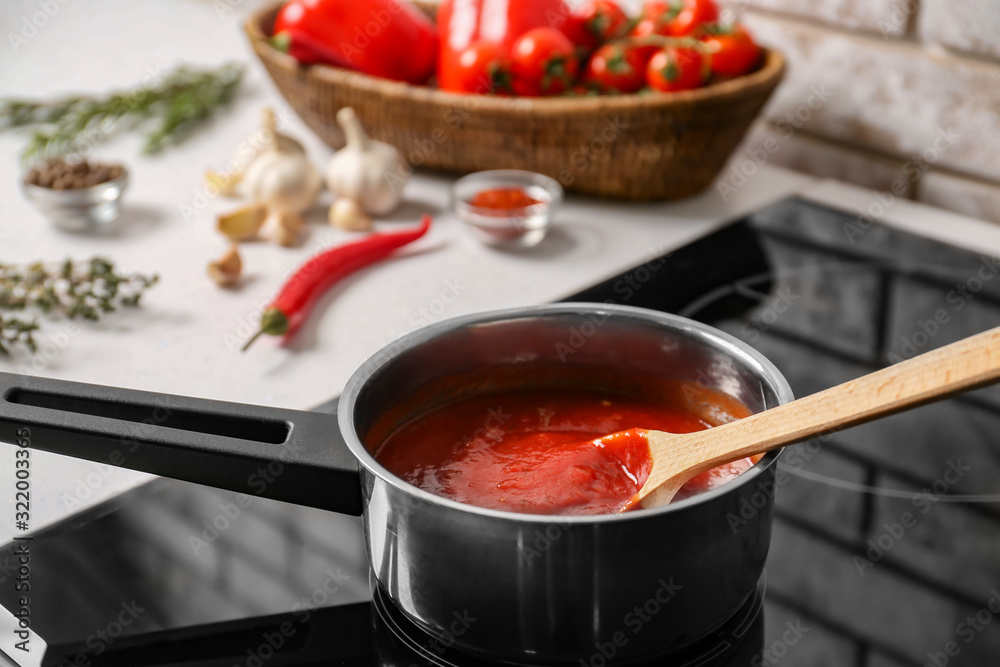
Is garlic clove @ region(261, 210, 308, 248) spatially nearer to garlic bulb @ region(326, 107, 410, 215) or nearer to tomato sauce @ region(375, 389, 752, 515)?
garlic bulb @ region(326, 107, 410, 215)

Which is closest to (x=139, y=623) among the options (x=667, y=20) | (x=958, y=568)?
(x=958, y=568)

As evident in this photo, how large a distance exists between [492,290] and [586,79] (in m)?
0.38

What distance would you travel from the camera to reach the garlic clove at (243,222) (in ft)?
3.86

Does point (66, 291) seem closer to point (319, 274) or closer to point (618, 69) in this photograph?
point (319, 274)

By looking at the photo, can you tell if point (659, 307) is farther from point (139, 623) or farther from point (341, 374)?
point (139, 623)

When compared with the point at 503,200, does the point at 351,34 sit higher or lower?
higher

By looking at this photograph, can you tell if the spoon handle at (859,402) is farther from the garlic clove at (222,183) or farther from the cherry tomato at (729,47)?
the garlic clove at (222,183)

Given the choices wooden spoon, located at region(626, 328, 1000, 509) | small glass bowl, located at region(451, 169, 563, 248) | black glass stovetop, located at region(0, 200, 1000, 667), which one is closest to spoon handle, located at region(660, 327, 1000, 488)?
wooden spoon, located at region(626, 328, 1000, 509)

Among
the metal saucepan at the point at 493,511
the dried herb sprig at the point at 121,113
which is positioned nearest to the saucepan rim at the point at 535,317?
the metal saucepan at the point at 493,511

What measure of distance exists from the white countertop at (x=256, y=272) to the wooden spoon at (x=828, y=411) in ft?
1.31

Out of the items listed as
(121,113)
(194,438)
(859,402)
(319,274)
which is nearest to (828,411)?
(859,402)

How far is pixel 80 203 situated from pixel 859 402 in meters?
1.01

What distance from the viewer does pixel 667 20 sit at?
130 cm

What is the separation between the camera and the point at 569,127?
3.94ft
